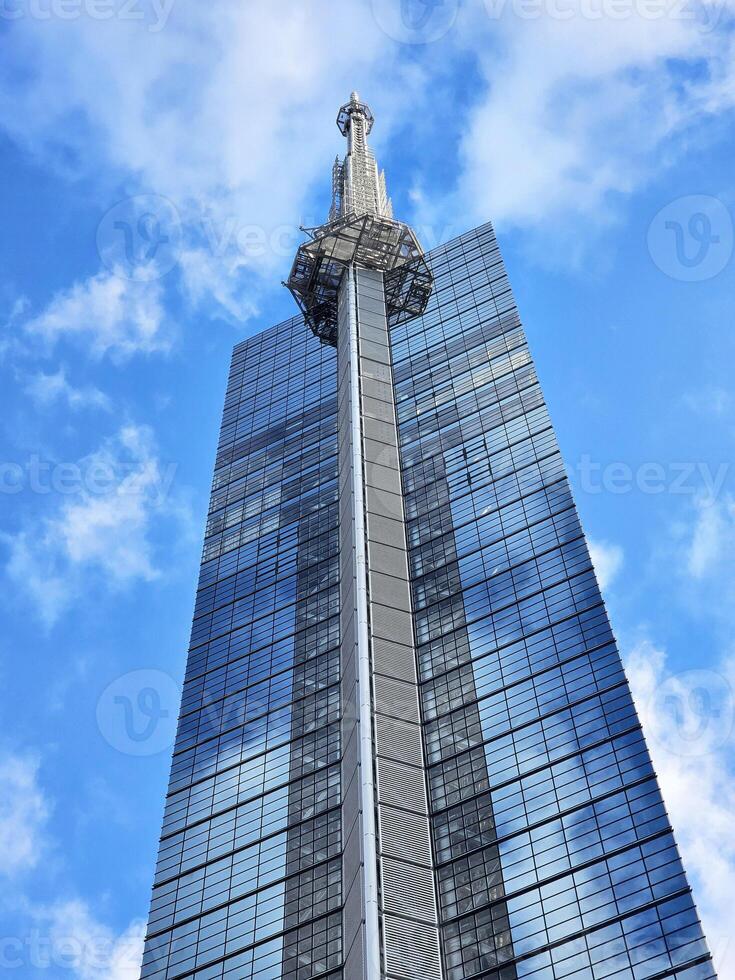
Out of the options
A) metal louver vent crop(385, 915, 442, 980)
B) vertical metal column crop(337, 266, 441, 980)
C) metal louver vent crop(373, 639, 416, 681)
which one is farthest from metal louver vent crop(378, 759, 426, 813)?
metal louver vent crop(385, 915, 442, 980)

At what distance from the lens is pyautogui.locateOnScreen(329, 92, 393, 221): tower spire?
97938 millimetres

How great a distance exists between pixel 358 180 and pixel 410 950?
227ft

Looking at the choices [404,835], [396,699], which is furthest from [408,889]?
[396,699]

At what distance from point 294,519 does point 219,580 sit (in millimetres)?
7109

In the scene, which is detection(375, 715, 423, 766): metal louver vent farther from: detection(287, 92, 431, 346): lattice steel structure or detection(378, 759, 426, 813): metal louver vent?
detection(287, 92, 431, 346): lattice steel structure

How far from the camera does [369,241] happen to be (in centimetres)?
9450

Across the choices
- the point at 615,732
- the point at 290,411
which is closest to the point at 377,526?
the point at 615,732

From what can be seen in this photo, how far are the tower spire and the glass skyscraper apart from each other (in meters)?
0.31

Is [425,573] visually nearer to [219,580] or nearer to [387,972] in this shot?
[219,580]

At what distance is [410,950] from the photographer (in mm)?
46062

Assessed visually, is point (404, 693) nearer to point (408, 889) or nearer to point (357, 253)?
point (408, 889)

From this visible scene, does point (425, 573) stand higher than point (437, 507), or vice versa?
point (437, 507)

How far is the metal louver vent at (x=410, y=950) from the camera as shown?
4516cm

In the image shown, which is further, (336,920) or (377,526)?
(377,526)
